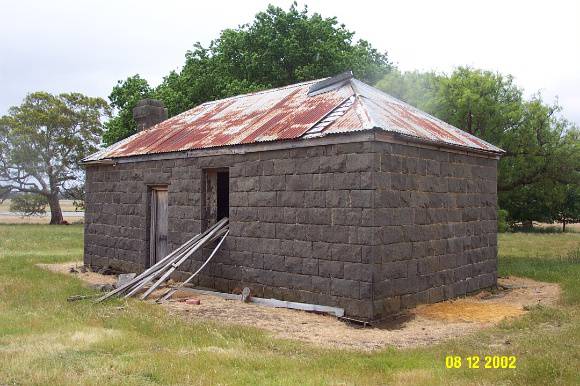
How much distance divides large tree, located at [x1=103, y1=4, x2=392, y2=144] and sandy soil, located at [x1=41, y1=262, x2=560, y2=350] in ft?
60.4

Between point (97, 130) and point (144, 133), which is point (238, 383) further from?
point (97, 130)

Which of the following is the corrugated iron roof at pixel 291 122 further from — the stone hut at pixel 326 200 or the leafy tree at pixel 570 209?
the leafy tree at pixel 570 209

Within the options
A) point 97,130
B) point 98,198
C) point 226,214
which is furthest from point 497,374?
point 97,130

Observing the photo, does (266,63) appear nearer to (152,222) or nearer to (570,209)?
(152,222)

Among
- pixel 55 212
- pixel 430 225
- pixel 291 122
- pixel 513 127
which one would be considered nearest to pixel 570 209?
pixel 513 127

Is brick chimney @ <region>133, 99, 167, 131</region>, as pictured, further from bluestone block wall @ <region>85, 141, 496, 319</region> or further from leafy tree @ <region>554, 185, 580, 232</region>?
leafy tree @ <region>554, 185, 580, 232</region>

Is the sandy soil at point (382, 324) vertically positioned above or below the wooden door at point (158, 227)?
below

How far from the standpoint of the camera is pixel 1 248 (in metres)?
21.4

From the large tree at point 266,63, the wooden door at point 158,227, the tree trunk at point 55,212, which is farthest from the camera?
the tree trunk at point 55,212

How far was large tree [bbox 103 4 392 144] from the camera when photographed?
28359 millimetres

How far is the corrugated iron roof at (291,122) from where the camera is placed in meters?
9.88

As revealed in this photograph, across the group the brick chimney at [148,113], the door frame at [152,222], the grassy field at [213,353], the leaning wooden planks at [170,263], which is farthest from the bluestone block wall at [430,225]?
the brick chimney at [148,113]

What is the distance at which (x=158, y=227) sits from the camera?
45.0 ft

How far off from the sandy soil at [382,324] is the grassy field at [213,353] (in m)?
0.45
